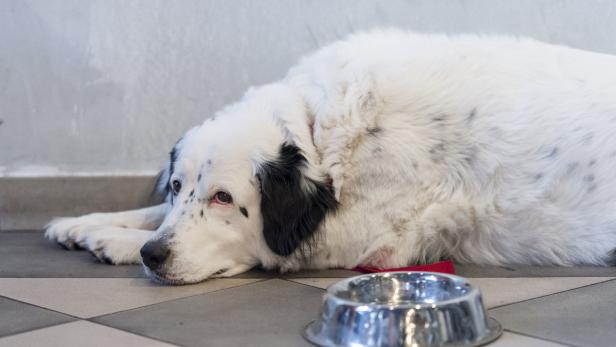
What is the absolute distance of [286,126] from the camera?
2.82 m

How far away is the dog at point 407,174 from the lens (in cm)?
272

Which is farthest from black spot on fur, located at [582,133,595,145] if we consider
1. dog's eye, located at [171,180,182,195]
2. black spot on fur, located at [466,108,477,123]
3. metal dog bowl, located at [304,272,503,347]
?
dog's eye, located at [171,180,182,195]

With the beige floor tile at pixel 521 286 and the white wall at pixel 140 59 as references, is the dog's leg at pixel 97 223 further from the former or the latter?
the beige floor tile at pixel 521 286

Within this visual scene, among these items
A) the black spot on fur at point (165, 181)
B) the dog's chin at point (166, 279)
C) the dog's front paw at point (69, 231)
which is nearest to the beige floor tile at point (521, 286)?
the dog's chin at point (166, 279)

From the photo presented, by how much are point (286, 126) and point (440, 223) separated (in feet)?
1.87

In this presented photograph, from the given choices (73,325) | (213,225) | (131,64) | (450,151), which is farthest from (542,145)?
(131,64)

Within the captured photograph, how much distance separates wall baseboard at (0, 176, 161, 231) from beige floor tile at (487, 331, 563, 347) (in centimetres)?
206

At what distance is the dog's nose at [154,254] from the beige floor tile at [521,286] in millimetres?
899

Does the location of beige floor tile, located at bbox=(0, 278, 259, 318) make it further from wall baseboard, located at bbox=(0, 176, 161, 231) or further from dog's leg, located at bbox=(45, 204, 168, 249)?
wall baseboard, located at bbox=(0, 176, 161, 231)

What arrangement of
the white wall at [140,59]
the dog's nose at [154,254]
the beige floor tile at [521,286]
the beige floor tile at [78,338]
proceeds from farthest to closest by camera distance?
the white wall at [140,59]
the dog's nose at [154,254]
the beige floor tile at [521,286]
the beige floor tile at [78,338]

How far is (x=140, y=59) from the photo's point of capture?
368 cm

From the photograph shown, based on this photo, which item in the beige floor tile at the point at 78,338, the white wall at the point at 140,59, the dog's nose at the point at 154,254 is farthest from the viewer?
the white wall at the point at 140,59

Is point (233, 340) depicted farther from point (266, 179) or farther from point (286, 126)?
point (286, 126)

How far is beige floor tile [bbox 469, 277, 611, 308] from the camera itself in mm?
2350
